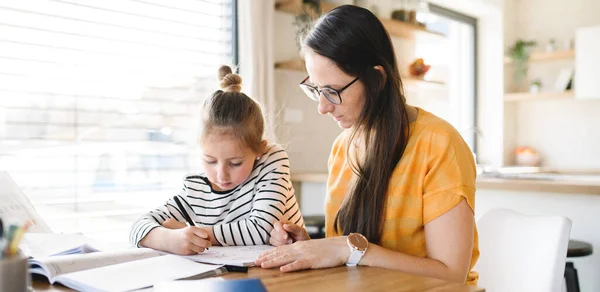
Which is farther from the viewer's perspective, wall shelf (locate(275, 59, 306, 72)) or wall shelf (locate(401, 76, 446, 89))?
wall shelf (locate(401, 76, 446, 89))

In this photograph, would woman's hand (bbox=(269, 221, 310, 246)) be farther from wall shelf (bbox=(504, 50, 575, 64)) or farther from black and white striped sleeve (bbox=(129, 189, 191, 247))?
wall shelf (bbox=(504, 50, 575, 64))

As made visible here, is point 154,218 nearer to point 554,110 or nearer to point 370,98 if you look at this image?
point 370,98

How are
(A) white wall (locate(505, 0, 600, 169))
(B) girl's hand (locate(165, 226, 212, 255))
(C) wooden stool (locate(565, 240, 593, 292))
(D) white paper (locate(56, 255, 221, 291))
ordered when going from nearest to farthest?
1. (D) white paper (locate(56, 255, 221, 291))
2. (B) girl's hand (locate(165, 226, 212, 255))
3. (C) wooden stool (locate(565, 240, 593, 292))
4. (A) white wall (locate(505, 0, 600, 169))

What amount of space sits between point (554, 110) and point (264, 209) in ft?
14.7

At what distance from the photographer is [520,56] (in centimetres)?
516

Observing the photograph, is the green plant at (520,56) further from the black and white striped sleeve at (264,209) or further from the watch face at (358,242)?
the watch face at (358,242)

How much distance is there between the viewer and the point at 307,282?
962mm

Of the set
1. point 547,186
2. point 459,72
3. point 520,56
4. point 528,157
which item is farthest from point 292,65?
point 528,157

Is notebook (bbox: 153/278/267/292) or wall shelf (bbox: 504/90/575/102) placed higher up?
wall shelf (bbox: 504/90/575/102)

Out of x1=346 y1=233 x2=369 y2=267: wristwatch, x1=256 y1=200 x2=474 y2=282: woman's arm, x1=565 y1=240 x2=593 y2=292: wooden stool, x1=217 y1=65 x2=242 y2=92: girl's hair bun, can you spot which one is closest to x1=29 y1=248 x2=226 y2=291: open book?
x1=256 y1=200 x2=474 y2=282: woman's arm

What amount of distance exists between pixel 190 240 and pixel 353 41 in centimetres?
56

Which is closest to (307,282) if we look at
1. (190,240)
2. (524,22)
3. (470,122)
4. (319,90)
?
(190,240)

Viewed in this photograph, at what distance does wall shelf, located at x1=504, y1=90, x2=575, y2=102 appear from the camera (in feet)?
15.8

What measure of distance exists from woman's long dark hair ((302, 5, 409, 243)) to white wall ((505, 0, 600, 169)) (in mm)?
4304
